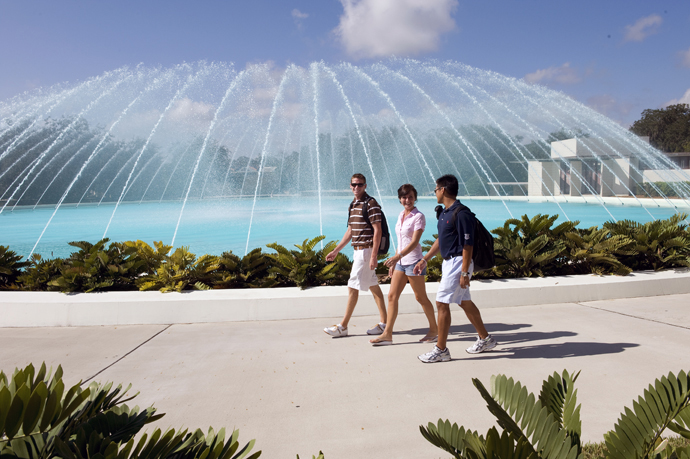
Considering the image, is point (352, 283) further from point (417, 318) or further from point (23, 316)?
point (23, 316)

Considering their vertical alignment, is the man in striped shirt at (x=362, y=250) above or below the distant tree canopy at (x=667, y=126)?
below

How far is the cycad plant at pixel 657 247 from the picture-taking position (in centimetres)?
798

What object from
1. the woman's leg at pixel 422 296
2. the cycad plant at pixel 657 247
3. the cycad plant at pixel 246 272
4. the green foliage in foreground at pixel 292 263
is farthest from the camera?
the cycad plant at pixel 657 247

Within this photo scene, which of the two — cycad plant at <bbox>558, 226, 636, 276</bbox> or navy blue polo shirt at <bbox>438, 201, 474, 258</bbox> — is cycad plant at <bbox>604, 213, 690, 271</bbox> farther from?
navy blue polo shirt at <bbox>438, 201, 474, 258</bbox>

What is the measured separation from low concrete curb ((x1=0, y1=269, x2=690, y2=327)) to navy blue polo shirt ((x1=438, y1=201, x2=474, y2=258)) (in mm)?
1836

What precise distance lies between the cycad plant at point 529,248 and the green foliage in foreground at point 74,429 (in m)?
6.40

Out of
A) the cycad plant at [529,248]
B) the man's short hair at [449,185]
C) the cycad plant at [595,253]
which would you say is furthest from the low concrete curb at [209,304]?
the man's short hair at [449,185]

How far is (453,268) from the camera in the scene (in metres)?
4.69

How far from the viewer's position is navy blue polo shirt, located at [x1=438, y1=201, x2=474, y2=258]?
4.57 m

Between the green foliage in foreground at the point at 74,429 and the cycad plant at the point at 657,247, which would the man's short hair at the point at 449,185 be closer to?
the green foliage in foreground at the point at 74,429

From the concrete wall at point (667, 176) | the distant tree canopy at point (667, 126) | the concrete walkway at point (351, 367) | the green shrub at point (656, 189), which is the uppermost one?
the distant tree canopy at point (667, 126)

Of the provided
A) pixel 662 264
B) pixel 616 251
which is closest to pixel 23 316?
pixel 616 251

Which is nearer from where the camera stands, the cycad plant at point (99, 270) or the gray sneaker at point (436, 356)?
the gray sneaker at point (436, 356)

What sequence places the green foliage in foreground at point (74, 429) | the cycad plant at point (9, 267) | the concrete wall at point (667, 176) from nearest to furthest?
the green foliage in foreground at point (74, 429) < the cycad plant at point (9, 267) < the concrete wall at point (667, 176)
